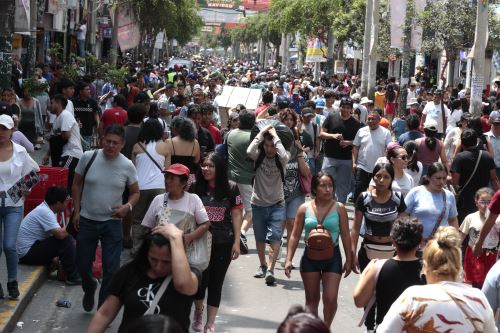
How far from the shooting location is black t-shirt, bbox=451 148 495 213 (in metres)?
10.8

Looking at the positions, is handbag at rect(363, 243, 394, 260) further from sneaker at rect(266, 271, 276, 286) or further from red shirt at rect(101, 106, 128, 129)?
red shirt at rect(101, 106, 128, 129)

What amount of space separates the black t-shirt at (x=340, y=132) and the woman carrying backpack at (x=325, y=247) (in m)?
5.59

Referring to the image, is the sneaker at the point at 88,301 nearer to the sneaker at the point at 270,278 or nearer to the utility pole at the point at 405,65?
the sneaker at the point at 270,278

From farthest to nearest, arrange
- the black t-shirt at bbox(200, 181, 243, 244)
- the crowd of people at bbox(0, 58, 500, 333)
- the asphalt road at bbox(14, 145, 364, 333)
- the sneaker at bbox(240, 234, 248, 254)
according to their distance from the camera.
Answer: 1. the sneaker at bbox(240, 234, 248, 254)
2. the asphalt road at bbox(14, 145, 364, 333)
3. the black t-shirt at bbox(200, 181, 243, 244)
4. the crowd of people at bbox(0, 58, 500, 333)

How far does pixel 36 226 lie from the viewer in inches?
406

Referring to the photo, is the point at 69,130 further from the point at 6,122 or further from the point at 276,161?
the point at 6,122

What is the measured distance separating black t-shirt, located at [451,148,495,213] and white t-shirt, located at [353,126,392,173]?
2443 mm

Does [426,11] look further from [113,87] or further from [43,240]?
[43,240]

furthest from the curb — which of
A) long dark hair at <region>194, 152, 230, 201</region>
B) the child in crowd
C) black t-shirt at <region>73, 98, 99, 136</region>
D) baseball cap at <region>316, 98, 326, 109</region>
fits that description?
baseball cap at <region>316, 98, 326, 109</region>

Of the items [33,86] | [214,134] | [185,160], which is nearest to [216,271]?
[185,160]

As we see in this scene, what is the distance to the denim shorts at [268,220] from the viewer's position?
1077cm

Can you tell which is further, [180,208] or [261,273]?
[261,273]

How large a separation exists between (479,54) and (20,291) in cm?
1505

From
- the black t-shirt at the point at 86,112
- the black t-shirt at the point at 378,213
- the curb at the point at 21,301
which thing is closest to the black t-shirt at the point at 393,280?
the black t-shirt at the point at 378,213
